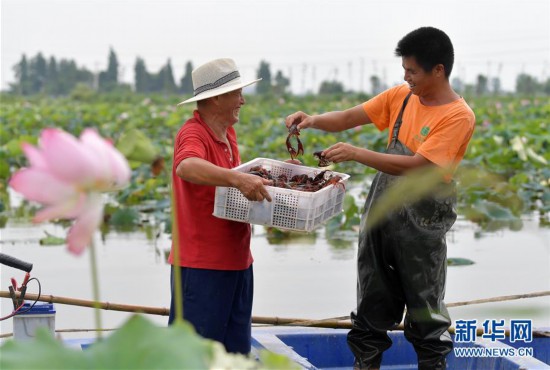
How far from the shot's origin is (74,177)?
3.20ft

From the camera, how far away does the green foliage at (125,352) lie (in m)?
1.06

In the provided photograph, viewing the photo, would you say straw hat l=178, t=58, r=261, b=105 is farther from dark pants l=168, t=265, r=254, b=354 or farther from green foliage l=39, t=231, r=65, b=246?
green foliage l=39, t=231, r=65, b=246

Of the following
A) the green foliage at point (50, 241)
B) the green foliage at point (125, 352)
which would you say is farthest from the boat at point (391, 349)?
the green foliage at point (50, 241)

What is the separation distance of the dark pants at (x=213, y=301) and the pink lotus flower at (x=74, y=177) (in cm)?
198

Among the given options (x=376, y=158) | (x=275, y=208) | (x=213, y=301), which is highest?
(x=376, y=158)

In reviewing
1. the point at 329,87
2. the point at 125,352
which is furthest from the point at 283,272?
the point at 329,87

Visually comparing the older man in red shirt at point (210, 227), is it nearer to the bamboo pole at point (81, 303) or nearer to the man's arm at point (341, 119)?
the bamboo pole at point (81, 303)

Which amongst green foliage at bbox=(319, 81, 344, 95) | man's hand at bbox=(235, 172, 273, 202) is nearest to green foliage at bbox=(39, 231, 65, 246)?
man's hand at bbox=(235, 172, 273, 202)

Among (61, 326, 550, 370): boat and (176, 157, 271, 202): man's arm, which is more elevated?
(176, 157, 271, 202): man's arm

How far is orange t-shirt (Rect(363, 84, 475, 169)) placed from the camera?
121 inches

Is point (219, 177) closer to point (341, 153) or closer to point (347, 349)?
point (341, 153)

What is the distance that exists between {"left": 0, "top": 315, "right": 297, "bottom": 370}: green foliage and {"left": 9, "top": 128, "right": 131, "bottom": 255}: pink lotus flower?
5.1 inches

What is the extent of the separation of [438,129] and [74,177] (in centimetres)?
226

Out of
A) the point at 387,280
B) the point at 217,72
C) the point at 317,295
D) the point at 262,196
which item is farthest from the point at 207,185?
the point at 317,295
